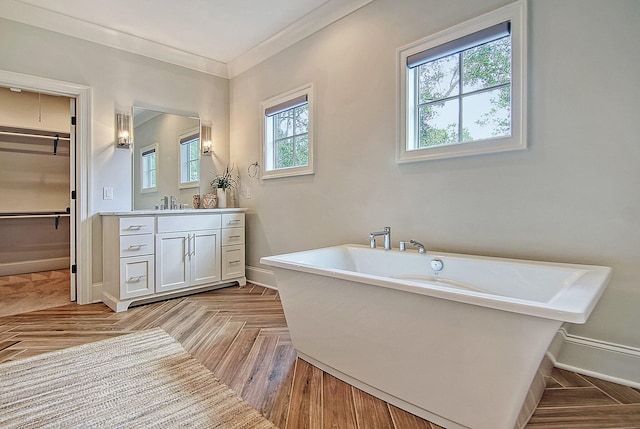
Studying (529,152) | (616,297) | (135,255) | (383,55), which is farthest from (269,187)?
(616,297)

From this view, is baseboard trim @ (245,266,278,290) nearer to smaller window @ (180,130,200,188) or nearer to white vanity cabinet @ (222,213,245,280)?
white vanity cabinet @ (222,213,245,280)

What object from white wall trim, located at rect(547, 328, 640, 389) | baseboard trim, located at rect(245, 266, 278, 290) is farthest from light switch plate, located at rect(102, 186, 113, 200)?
white wall trim, located at rect(547, 328, 640, 389)

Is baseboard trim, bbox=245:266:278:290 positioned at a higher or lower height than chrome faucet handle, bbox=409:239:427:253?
lower

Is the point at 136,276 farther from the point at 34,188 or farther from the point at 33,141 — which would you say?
the point at 33,141

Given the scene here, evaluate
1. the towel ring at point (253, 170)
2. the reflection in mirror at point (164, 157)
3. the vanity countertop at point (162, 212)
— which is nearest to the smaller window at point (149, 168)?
the reflection in mirror at point (164, 157)

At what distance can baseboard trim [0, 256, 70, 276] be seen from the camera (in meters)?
4.54

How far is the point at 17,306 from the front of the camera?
315 centimetres

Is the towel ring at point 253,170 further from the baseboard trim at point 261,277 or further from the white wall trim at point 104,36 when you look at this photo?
the white wall trim at point 104,36

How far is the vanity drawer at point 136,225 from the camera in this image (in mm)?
3039

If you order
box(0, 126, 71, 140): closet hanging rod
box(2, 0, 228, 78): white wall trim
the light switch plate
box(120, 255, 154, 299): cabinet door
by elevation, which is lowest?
box(120, 255, 154, 299): cabinet door

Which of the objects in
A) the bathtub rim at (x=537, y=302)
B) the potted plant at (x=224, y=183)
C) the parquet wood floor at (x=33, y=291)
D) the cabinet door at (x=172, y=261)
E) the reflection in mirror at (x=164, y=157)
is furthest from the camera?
the potted plant at (x=224, y=183)

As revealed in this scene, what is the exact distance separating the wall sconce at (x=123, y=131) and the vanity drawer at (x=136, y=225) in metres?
0.93

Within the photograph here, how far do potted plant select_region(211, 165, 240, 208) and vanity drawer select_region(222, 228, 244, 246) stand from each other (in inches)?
16.0

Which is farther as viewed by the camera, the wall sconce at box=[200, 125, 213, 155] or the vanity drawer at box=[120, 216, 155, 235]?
the wall sconce at box=[200, 125, 213, 155]
